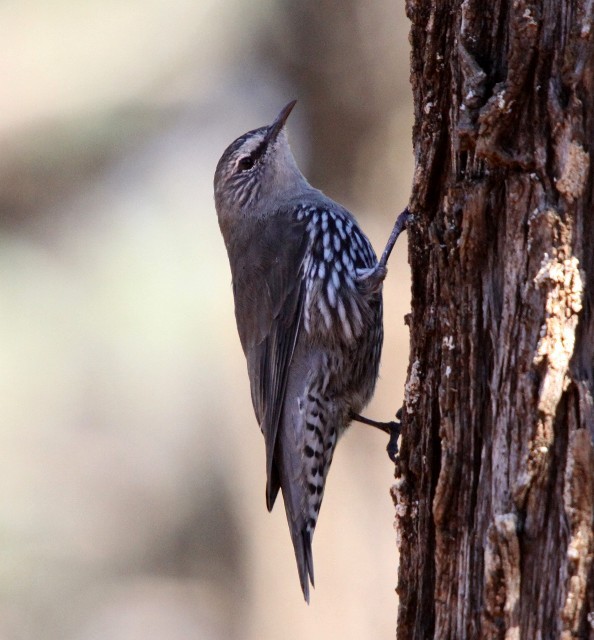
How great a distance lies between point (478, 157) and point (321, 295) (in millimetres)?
1821

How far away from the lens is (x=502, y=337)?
2381 millimetres

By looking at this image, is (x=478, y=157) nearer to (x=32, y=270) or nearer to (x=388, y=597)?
(x=388, y=597)

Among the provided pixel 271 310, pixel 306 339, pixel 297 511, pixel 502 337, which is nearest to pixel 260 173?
pixel 271 310

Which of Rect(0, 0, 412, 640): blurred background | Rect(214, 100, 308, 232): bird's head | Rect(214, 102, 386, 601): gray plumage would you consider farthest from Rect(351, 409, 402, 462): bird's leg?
Rect(0, 0, 412, 640): blurred background

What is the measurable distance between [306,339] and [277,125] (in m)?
1.27

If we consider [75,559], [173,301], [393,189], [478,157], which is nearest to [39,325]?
[173,301]

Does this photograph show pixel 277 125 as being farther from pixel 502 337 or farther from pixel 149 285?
pixel 149 285

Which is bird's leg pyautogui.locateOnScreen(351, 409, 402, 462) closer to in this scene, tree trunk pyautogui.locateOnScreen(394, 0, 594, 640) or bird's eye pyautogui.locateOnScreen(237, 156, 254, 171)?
tree trunk pyautogui.locateOnScreen(394, 0, 594, 640)

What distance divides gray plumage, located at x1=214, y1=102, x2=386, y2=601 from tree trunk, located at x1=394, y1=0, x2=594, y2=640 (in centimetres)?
140

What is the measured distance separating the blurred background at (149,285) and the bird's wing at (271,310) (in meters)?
2.51

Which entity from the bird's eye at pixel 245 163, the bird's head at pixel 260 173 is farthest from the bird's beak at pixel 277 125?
the bird's eye at pixel 245 163

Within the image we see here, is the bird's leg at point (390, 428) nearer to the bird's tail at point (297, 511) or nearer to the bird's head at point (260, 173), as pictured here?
the bird's tail at point (297, 511)

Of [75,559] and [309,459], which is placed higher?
[309,459]

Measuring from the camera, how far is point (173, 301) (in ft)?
25.2
